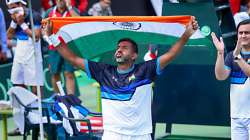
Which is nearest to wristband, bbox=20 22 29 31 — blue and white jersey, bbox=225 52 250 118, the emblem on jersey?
the emblem on jersey

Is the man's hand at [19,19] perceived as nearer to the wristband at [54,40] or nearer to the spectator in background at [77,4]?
the wristband at [54,40]

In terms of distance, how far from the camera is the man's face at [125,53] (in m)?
8.37

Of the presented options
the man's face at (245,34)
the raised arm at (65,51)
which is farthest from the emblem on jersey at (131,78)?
the man's face at (245,34)

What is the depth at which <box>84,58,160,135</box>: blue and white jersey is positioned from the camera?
827 cm

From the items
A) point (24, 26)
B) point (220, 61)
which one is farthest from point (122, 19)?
point (24, 26)

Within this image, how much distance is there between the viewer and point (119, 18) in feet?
28.2

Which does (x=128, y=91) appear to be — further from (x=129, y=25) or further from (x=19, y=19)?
(x=19, y=19)

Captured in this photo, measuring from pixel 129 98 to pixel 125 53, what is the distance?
17.9 inches

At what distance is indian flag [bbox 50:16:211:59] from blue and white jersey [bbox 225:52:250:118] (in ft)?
2.08

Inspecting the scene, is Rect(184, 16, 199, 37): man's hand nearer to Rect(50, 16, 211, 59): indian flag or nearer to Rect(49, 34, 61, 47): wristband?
Rect(50, 16, 211, 59): indian flag

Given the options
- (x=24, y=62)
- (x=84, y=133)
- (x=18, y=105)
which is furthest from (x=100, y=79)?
(x=24, y=62)

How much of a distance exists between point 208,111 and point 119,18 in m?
2.70

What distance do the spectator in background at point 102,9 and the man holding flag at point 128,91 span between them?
9.76m

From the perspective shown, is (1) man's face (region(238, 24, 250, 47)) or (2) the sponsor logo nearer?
(1) man's face (region(238, 24, 250, 47))
